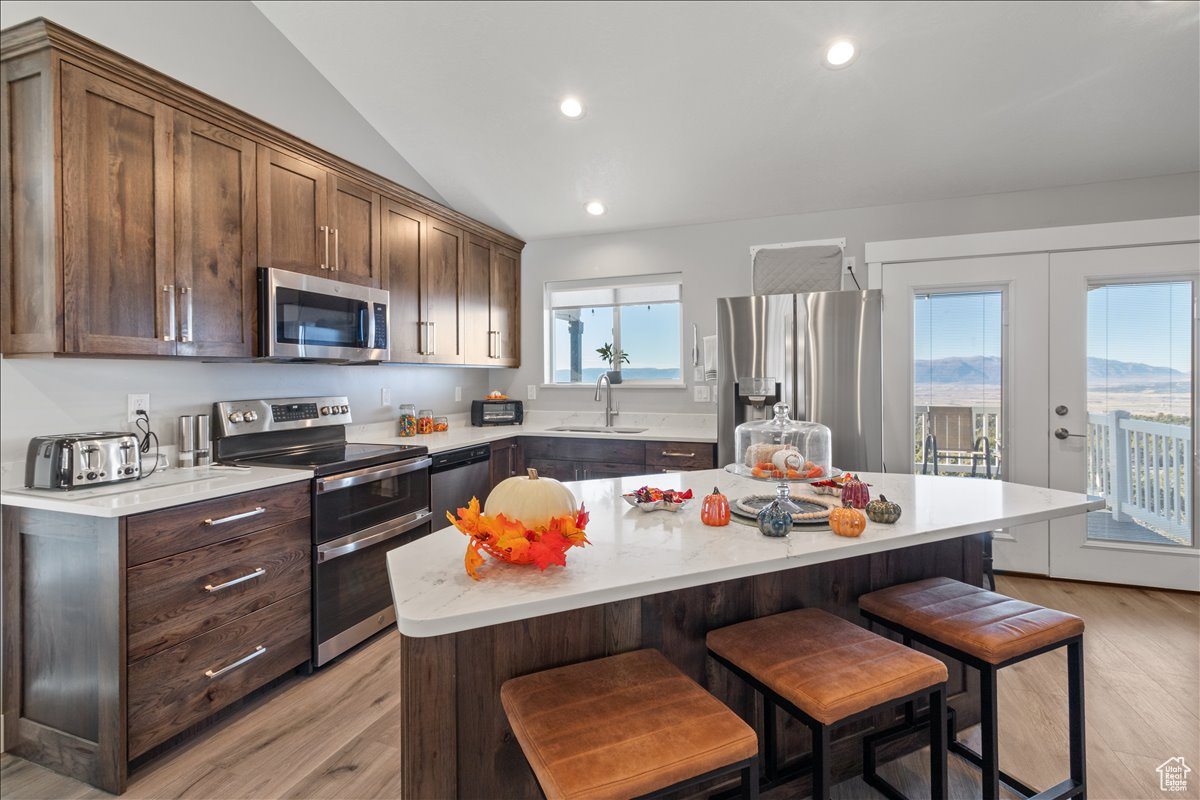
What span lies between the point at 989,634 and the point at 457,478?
8.67 feet

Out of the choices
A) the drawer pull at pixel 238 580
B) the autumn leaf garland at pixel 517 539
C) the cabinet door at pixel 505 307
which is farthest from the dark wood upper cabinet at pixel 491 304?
the autumn leaf garland at pixel 517 539

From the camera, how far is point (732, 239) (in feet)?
13.5

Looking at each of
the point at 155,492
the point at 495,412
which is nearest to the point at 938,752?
the point at 155,492

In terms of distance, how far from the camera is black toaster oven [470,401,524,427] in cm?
436

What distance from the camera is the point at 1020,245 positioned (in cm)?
338

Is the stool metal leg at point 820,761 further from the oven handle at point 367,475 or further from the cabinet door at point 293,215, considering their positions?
the cabinet door at point 293,215

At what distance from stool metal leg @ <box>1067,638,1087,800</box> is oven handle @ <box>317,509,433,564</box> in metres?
2.58

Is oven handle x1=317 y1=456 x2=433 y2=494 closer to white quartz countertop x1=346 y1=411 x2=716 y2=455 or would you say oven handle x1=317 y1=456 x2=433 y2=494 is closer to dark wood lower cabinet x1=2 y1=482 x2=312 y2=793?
white quartz countertop x1=346 y1=411 x2=716 y2=455

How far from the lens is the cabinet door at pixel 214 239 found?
2.16 meters

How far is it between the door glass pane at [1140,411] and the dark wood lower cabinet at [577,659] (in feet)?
7.65

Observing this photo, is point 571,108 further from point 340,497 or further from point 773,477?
point 773,477

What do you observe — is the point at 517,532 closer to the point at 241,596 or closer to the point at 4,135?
the point at 241,596

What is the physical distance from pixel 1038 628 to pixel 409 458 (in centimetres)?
256

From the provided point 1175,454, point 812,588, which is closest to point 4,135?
point 812,588
